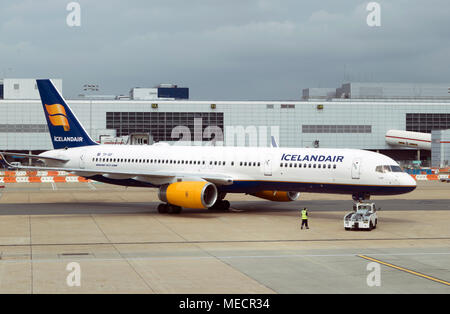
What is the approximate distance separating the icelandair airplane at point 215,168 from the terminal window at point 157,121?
267ft

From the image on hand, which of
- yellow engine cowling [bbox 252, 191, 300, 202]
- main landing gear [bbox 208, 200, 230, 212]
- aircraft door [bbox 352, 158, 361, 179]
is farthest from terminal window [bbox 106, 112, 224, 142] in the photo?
aircraft door [bbox 352, 158, 361, 179]

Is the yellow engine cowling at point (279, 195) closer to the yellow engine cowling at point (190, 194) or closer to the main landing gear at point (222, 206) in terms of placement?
the main landing gear at point (222, 206)

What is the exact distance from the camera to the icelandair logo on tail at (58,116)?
5244 cm

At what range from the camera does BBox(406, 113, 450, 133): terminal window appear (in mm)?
139750

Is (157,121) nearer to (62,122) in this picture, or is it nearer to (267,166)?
(62,122)

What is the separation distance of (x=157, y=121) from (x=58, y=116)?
8304 centimetres

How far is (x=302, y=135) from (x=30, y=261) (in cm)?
11386

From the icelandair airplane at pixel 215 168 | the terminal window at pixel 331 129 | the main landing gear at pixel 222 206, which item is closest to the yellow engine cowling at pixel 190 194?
the icelandair airplane at pixel 215 168

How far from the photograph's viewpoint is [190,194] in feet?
138

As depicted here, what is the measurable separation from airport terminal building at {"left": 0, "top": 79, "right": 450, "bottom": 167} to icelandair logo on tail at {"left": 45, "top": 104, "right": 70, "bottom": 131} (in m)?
78.4
